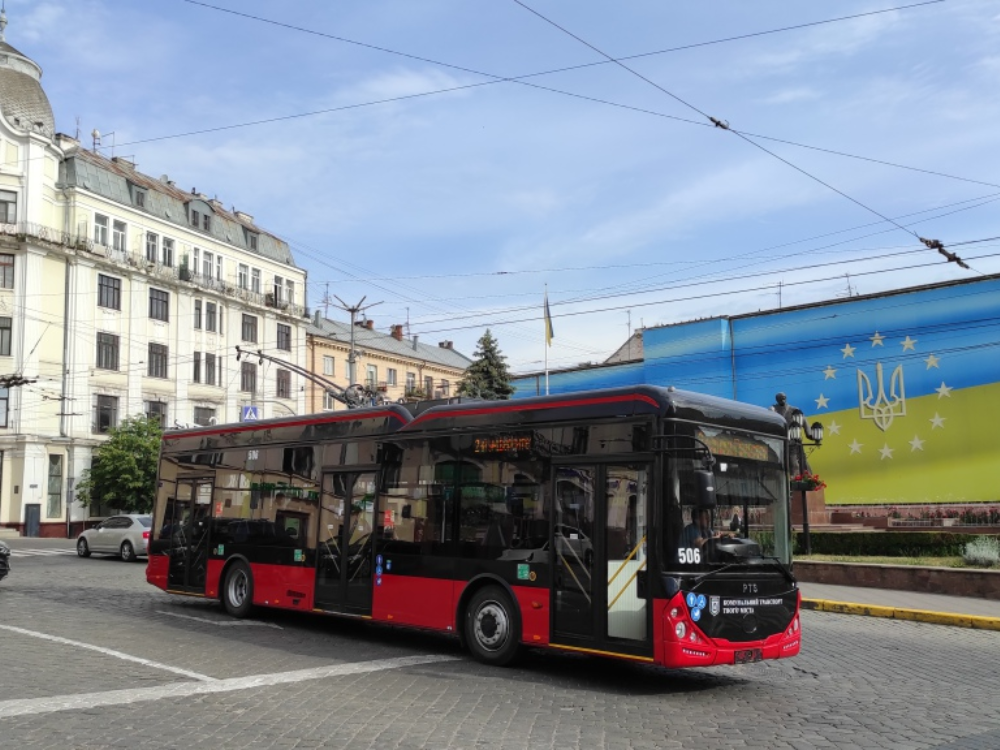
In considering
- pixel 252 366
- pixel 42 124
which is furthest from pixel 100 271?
pixel 252 366

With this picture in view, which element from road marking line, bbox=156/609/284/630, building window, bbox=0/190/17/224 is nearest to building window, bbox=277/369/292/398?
building window, bbox=0/190/17/224

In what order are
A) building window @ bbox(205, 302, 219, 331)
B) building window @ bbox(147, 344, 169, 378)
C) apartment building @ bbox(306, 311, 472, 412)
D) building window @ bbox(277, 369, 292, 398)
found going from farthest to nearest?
apartment building @ bbox(306, 311, 472, 412) < building window @ bbox(277, 369, 292, 398) < building window @ bbox(205, 302, 219, 331) < building window @ bbox(147, 344, 169, 378)

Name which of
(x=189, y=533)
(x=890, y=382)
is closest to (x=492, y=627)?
(x=189, y=533)

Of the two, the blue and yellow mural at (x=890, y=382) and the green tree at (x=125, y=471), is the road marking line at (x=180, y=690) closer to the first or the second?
the blue and yellow mural at (x=890, y=382)

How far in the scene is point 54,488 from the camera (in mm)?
49781

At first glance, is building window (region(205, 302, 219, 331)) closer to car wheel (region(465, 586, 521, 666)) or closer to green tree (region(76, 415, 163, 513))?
green tree (region(76, 415, 163, 513))

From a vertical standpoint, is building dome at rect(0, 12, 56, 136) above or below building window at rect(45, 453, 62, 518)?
above

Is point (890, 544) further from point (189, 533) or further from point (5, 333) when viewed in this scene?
point (5, 333)

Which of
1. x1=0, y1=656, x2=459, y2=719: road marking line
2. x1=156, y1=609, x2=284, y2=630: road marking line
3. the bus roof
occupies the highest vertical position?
the bus roof

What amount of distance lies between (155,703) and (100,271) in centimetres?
4875

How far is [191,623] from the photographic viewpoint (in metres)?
14.3

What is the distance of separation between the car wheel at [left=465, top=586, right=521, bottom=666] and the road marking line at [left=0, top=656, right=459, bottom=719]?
21.0 inches

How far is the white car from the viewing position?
29.0m

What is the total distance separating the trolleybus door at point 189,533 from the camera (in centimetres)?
1614
